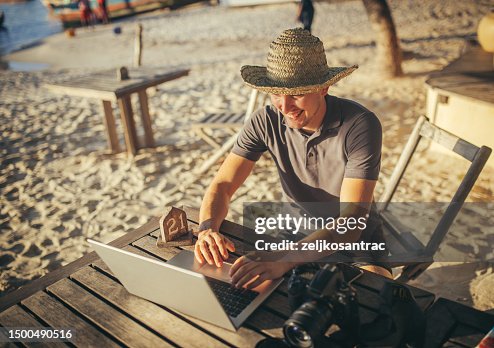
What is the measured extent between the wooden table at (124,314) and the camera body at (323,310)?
0.19m

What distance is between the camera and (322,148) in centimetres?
218

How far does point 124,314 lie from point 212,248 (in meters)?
0.46

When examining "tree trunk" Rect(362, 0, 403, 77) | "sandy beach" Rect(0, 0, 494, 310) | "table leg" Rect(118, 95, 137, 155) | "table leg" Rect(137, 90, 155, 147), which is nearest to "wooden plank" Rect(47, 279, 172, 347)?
"sandy beach" Rect(0, 0, 494, 310)

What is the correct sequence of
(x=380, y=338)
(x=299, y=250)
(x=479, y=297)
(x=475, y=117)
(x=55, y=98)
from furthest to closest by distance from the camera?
(x=55, y=98), (x=475, y=117), (x=479, y=297), (x=299, y=250), (x=380, y=338)

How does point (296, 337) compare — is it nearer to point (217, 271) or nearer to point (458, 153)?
point (217, 271)

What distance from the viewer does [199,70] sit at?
9.98m

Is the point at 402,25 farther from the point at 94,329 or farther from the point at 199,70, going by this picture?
the point at 94,329

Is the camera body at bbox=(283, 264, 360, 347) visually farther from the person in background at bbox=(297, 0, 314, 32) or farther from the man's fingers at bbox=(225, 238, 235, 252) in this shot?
the person in background at bbox=(297, 0, 314, 32)

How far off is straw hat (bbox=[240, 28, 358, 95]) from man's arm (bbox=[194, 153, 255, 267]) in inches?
22.5

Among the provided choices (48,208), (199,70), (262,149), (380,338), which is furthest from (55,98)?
(380,338)

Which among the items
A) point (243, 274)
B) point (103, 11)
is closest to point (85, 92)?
point (243, 274)

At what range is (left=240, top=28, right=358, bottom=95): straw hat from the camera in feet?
6.44

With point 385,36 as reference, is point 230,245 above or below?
below

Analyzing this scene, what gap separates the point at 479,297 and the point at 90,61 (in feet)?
43.1
